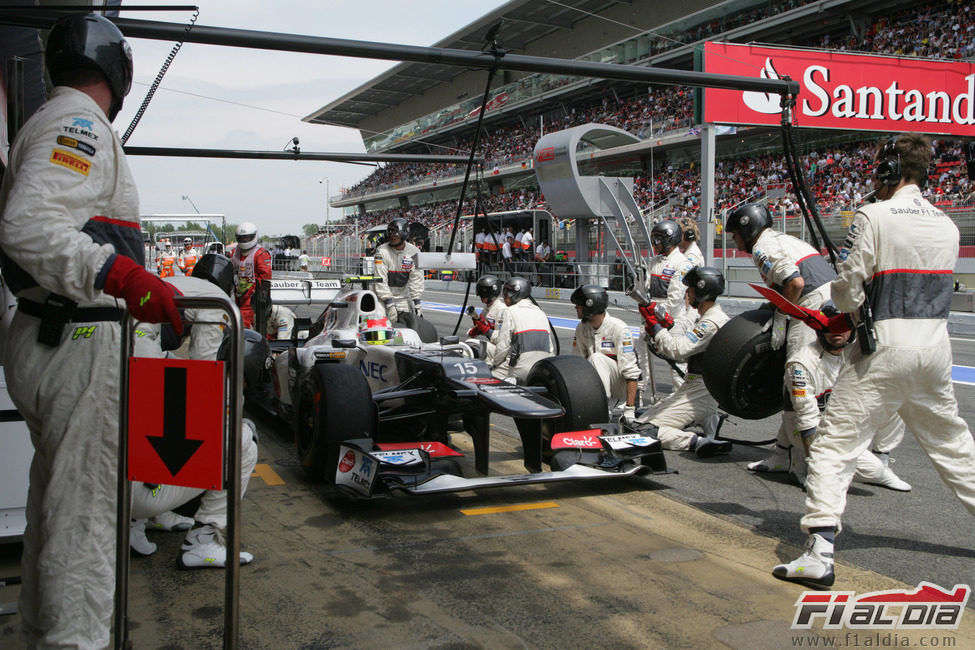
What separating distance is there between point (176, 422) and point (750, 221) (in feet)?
14.5

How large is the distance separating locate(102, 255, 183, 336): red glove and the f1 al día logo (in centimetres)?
259

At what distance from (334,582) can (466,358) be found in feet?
7.19

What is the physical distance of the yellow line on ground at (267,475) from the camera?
18.7ft

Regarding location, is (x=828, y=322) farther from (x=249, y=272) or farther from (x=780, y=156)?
(x=780, y=156)

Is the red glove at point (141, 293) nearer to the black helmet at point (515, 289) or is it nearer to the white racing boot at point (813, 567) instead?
the white racing boot at point (813, 567)

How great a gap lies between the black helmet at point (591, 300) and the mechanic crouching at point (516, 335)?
0.34 metres

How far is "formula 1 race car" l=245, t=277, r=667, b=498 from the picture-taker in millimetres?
4938

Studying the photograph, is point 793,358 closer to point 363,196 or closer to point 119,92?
point 119,92

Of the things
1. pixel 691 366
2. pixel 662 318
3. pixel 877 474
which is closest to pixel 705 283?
pixel 662 318

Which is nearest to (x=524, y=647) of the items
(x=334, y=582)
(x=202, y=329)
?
(x=334, y=582)

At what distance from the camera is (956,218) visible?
1823 cm

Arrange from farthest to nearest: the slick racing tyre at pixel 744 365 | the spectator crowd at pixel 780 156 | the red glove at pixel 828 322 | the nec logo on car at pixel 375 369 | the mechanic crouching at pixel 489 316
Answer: the spectator crowd at pixel 780 156 < the mechanic crouching at pixel 489 316 < the nec logo on car at pixel 375 369 < the slick racing tyre at pixel 744 365 < the red glove at pixel 828 322

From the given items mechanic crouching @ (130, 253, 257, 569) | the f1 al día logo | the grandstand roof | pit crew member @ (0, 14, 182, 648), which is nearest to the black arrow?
pit crew member @ (0, 14, 182, 648)

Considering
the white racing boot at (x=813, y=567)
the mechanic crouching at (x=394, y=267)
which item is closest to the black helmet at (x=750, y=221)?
the white racing boot at (x=813, y=567)
